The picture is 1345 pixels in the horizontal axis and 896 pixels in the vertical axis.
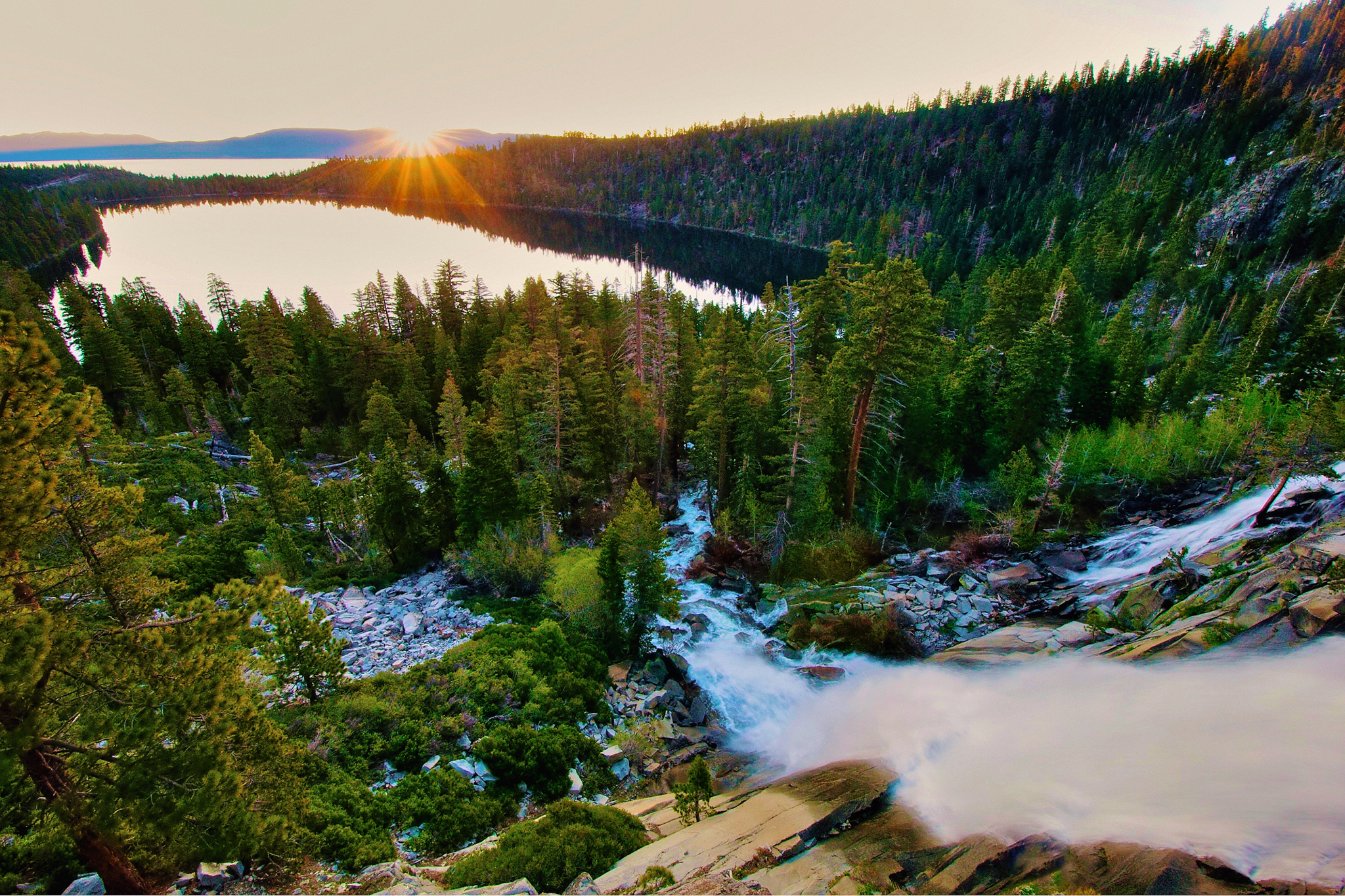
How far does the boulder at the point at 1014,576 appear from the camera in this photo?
2252 cm

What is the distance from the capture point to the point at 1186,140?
107 m

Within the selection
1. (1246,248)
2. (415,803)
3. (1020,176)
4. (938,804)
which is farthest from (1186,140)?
(415,803)

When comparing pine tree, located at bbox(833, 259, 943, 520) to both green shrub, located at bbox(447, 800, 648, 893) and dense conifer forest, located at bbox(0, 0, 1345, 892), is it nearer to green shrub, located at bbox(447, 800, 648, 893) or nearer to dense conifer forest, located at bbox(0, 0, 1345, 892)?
dense conifer forest, located at bbox(0, 0, 1345, 892)

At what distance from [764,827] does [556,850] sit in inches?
164

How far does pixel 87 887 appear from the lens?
27.3 feet

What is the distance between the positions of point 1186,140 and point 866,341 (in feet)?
441

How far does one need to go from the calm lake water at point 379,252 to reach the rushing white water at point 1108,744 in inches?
1821

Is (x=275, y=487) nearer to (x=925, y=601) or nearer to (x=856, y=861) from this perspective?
(x=856, y=861)

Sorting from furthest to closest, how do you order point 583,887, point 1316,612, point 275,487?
point 275,487, point 1316,612, point 583,887

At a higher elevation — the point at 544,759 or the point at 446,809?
the point at 446,809

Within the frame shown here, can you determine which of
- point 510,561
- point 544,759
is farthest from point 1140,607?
point 510,561

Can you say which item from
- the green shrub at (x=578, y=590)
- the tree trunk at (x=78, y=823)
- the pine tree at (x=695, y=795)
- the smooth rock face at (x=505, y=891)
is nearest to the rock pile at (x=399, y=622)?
the green shrub at (x=578, y=590)

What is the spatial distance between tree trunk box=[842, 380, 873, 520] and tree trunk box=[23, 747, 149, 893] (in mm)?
23520

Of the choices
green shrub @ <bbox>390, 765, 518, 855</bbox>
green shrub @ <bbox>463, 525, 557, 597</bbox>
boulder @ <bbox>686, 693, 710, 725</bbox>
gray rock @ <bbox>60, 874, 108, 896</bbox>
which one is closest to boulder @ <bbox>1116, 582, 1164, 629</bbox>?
boulder @ <bbox>686, 693, 710, 725</bbox>
